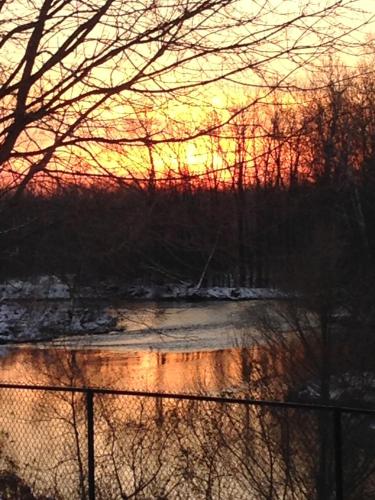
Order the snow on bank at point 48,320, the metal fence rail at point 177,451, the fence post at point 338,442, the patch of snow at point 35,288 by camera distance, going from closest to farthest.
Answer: the fence post at point 338,442
the patch of snow at point 35,288
the snow on bank at point 48,320
the metal fence rail at point 177,451

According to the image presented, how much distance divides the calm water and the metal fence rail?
50.0 inches

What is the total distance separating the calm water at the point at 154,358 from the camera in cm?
1475

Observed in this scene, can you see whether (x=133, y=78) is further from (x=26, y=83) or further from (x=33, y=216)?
(x=33, y=216)

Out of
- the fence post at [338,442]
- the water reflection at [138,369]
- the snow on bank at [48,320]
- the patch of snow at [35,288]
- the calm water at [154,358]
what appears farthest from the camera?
the calm water at [154,358]

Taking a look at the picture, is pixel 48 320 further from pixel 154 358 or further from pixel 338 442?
pixel 338 442

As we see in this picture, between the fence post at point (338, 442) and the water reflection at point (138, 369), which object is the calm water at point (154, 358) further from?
the fence post at point (338, 442)

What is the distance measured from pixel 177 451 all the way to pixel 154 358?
13960 mm

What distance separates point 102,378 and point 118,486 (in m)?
8.27

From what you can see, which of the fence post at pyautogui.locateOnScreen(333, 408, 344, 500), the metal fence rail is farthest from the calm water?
the fence post at pyautogui.locateOnScreen(333, 408, 344, 500)

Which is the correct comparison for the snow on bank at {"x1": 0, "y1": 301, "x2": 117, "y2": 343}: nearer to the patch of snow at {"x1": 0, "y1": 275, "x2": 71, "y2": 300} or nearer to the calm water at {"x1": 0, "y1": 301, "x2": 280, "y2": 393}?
the patch of snow at {"x1": 0, "y1": 275, "x2": 71, "y2": 300}

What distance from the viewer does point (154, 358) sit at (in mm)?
22797

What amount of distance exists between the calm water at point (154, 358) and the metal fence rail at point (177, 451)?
1271 mm

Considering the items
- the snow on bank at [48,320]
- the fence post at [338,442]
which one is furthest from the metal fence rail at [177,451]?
the fence post at [338,442]

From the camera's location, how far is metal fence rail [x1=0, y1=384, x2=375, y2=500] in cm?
854
